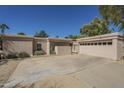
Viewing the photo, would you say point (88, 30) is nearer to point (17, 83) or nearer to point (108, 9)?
point (108, 9)

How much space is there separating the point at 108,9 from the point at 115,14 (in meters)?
0.84

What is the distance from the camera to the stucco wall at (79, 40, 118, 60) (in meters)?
15.1

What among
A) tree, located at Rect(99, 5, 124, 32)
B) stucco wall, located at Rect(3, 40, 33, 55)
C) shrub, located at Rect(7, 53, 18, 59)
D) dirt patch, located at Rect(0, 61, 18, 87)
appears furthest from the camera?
stucco wall, located at Rect(3, 40, 33, 55)

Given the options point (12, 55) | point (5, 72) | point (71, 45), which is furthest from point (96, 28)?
point (5, 72)

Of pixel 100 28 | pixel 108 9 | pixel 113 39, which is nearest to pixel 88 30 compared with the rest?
pixel 100 28

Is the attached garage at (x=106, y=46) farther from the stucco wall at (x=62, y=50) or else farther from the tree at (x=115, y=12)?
the stucco wall at (x=62, y=50)

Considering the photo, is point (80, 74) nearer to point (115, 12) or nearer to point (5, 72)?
point (5, 72)

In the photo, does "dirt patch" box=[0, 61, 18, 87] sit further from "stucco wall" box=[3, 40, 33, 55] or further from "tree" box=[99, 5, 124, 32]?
"tree" box=[99, 5, 124, 32]

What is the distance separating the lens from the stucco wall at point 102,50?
15070mm

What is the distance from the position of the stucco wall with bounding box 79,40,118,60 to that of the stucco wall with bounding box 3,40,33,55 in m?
9.16

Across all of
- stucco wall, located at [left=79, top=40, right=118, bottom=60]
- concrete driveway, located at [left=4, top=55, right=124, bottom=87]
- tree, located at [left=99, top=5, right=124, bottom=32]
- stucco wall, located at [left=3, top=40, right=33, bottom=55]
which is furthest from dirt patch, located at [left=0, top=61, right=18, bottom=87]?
stucco wall, located at [left=79, top=40, right=118, bottom=60]

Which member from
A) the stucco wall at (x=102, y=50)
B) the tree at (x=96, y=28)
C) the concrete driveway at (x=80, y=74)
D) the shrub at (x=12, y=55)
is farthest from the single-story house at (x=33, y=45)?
the tree at (x=96, y=28)

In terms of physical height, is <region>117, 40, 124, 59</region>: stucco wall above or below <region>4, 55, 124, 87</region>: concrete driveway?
above

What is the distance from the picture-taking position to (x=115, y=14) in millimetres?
12688
